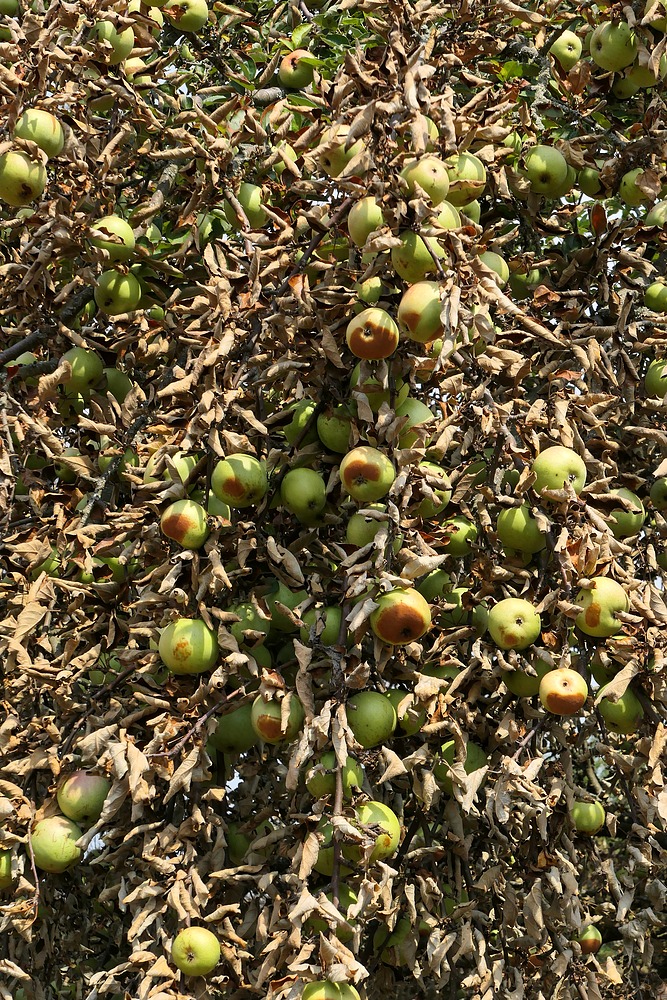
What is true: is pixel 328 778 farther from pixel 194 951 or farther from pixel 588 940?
pixel 588 940

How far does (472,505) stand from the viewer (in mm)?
2801

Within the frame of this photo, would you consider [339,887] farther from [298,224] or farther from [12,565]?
[298,224]

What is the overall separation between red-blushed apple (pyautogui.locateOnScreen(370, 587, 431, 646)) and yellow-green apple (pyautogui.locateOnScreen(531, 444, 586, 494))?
16.6 inches

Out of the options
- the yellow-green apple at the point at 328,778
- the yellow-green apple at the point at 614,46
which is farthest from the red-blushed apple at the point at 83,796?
the yellow-green apple at the point at 614,46

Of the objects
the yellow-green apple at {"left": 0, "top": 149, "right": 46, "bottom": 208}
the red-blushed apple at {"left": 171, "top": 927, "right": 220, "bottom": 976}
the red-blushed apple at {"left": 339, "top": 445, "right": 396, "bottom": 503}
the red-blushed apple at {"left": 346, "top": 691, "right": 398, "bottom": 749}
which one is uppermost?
the yellow-green apple at {"left": 0, "top": 149, "right": 46, "bottom": 208}

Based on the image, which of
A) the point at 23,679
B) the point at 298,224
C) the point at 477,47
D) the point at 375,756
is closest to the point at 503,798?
the point at 375,756

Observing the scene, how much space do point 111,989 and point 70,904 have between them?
0.69 m

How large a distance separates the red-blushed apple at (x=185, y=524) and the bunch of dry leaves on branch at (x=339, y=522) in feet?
0.09

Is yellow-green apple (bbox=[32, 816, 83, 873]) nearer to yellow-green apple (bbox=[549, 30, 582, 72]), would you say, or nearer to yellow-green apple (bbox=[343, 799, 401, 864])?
yellow-green apple (bbox=[343, 799, 401, 864])

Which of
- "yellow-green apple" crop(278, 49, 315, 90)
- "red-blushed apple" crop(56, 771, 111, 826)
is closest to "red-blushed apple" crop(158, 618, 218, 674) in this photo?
"red-blushed apple" crop(56, 771, 111, 826)

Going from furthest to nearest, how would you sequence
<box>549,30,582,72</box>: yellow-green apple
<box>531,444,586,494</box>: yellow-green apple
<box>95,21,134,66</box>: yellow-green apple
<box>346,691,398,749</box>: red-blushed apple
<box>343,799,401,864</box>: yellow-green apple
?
<box>549,30,582,72</box>: yellow-green apple, <box>95,21,134,66</box>: yellow-green apple, <box>531,444,586,494</box>: yellow-green apple, <box>346,691,398,749</box>: red-blushed apple, <box>343,799,401,864</box>: yellow-green apple

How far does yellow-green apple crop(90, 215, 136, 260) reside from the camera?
2883 mm

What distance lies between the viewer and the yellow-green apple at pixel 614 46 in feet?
9.57

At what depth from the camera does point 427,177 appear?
221 centimetres
